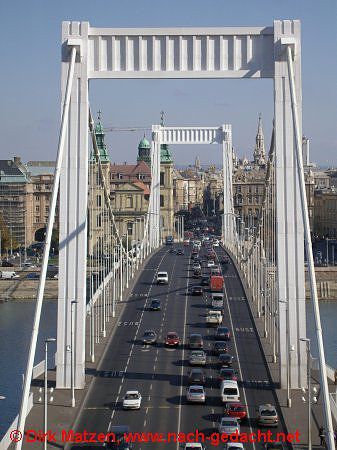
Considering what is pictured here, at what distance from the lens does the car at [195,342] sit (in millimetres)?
32344

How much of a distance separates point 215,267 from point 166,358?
26298 millimetres

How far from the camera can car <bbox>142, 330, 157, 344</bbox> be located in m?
33.1

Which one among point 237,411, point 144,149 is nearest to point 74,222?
point 237,411

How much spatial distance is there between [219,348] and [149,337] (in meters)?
3.02

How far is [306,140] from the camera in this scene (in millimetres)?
115688

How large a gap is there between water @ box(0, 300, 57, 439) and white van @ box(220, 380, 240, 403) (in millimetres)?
6977

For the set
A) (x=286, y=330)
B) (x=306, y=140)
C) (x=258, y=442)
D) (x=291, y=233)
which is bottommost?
(x=258, y=442)

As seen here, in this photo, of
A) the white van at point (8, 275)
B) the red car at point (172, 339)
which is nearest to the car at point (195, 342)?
the red car at point (172, 339)

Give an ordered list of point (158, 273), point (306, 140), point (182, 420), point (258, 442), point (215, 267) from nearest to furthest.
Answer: point (258, 442) < point (182, 420) < point (158, 273) < point (215, 267) < point (306, 140)

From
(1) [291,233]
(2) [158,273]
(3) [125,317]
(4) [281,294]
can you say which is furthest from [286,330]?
(2) [158,273]

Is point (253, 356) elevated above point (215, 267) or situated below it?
below

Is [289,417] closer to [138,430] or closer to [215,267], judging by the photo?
[138,430]

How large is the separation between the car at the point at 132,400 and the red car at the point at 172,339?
28.4 feet

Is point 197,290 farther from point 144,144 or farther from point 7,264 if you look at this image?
point 144,144
